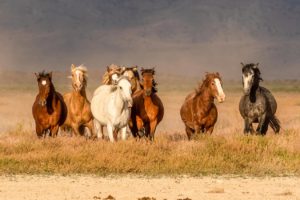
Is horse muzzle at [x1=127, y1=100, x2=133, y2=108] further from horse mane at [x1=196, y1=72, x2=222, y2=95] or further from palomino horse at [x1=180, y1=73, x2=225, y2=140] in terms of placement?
horse mane at [x1=196, y1=72, x2=222, y2=95]

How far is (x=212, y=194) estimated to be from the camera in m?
14.6

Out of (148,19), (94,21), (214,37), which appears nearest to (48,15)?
(94,21)

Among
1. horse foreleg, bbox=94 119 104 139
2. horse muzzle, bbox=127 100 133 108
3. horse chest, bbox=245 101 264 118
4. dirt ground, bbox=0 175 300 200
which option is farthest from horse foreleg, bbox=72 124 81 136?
dirt ground, bbox=0 175 300 200

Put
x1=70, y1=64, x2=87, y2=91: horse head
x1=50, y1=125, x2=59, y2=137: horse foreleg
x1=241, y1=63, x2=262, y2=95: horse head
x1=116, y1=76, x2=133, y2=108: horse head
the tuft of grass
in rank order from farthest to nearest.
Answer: x1=70, y1=64, x2=87, y2=91: horse head, x1=241, y1=63, x2=262, y2=95: horse head, x1=50, y1=125, x2=59, y2=137: horse foreleg, x1=116, y1=76, x2=133, y2=108: horse head, the tuft of grass

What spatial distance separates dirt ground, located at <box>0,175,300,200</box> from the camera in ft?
47.0

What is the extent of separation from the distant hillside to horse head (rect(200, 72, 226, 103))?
362ft

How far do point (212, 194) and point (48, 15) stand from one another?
156 metres

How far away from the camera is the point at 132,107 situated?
854 inches

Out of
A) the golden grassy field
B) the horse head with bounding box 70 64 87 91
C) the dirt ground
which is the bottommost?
the dirt ground

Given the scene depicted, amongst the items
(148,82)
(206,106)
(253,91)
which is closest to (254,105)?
(253,91)

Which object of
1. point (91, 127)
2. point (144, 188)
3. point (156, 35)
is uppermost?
point (156, 35)

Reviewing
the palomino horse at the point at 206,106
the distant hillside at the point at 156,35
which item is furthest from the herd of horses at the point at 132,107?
the distant hillside at the point at 156,35

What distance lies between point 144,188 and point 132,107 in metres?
6.55

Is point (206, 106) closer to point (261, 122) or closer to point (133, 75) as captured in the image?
point (261, 122)
